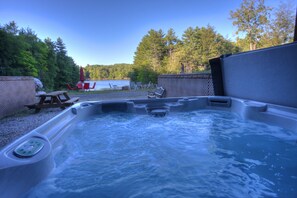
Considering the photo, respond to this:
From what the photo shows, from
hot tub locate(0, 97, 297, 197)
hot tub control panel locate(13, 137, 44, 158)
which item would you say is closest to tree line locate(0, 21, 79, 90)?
hot tub locate(0, 97, 297, 197)

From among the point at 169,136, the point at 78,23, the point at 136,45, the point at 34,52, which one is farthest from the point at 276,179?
the point at 136,45

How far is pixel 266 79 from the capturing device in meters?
2.67

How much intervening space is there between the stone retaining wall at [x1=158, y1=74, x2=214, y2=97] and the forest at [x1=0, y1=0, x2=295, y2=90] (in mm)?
6375

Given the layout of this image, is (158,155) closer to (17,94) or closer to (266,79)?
(266,79)

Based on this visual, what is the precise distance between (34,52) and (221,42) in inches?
579

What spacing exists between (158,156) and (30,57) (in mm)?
10576

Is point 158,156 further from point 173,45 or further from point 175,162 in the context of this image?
point 173,45

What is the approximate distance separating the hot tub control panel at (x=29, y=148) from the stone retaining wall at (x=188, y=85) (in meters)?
4.17

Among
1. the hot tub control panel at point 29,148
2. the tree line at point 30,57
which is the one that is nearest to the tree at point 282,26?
the hot tub control panel at point 29,148

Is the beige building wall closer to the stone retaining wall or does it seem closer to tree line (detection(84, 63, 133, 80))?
the stone retaining wall

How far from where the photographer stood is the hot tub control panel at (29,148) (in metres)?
1.20

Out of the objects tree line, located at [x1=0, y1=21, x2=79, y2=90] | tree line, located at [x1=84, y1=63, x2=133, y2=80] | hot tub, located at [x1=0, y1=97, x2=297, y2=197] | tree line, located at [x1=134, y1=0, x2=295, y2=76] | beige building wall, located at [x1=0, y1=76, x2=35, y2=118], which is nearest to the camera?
hot tub, located at [x1=0, y1=97, x2=297, y2=197]

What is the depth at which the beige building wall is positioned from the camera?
13.2 feet

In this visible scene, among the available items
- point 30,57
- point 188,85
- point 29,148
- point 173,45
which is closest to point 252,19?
point 173,45
